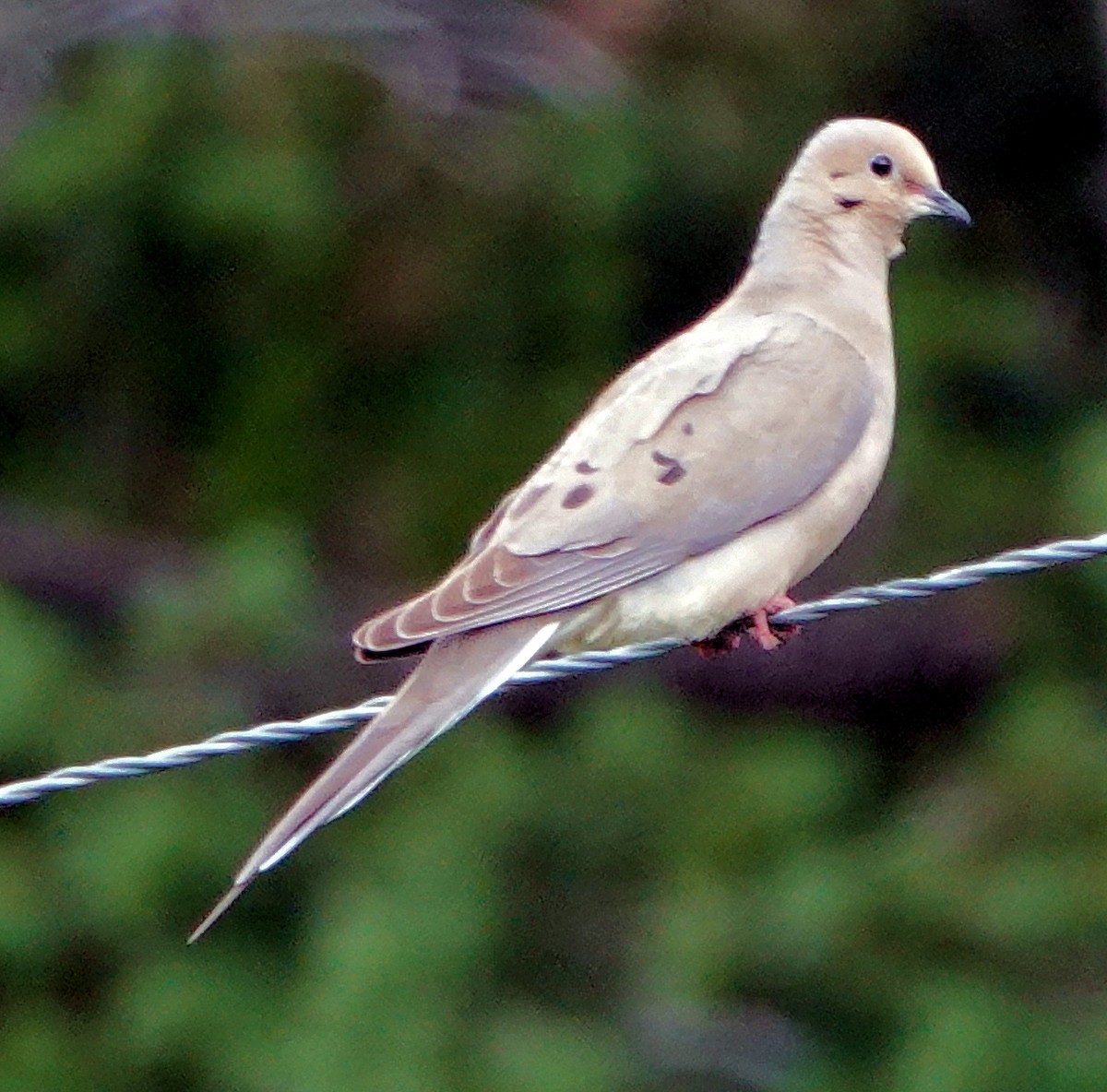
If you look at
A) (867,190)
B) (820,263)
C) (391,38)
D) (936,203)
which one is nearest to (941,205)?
(936,203)

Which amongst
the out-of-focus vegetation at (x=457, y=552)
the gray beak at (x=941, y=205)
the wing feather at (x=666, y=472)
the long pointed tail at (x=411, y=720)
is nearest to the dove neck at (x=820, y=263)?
the gray beak at (x=941, y=205)

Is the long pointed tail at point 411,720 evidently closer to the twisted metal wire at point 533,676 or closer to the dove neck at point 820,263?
the twisted metal wire at point 533,676

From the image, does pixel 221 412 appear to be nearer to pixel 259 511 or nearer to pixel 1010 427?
pixel 259 511

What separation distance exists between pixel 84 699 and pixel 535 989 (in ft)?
4.70

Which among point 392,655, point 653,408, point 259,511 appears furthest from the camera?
point 259,511

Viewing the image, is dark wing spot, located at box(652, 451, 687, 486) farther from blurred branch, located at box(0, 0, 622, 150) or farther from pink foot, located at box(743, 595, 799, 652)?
blurred branch, located at box(0, 0, 622, 150)

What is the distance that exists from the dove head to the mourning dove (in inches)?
6.9

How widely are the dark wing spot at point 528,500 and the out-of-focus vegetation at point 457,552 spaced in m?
Result: 2.30

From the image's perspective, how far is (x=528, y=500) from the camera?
17.2 feet

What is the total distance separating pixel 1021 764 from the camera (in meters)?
7.98

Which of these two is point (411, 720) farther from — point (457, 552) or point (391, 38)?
point (391, 38)

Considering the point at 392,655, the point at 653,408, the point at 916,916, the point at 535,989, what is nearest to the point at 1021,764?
the point at 916,916

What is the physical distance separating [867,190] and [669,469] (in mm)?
1057

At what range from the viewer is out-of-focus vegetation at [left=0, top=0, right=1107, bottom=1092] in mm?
7730
